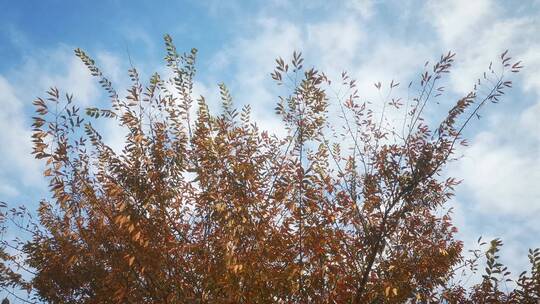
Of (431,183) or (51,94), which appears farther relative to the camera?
(431,183)

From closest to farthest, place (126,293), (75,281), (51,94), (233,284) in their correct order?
(233,284) → (51,94) → (126,293) → (75,281)

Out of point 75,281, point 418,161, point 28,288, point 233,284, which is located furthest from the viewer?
point 28,288

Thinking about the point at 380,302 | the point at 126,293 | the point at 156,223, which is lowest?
the point at 126,293

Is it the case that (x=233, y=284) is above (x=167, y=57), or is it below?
A: below

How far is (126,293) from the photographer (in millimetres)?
5461

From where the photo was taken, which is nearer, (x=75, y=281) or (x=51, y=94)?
(x=51, y=94)

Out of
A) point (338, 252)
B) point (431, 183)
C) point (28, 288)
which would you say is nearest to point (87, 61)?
point (338, 252)

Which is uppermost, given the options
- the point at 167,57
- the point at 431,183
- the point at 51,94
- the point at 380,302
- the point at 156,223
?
the point at 167,57

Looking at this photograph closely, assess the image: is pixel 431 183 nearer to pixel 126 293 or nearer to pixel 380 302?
pixel 380 302

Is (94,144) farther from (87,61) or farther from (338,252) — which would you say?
(338,252)

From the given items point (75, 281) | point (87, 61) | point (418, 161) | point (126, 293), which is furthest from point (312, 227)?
point (75, 281)

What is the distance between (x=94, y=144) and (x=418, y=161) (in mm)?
5325

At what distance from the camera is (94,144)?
613 centimetres

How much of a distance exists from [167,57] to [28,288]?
7668mm
